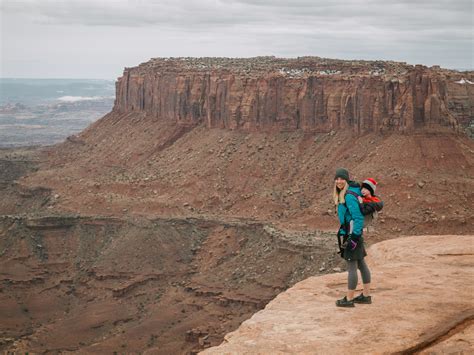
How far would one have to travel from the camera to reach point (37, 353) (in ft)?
161

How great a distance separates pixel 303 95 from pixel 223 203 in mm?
13546

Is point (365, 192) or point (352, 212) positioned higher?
point (365, 192)

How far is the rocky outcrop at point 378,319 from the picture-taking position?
46.4ft

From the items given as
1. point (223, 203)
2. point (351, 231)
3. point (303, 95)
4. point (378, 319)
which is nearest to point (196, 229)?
point (223, 203)

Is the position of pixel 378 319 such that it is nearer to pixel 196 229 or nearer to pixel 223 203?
pixel 196 229

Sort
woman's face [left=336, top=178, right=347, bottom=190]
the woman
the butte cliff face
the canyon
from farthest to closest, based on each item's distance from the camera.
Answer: the butte cliff face
the canyon
woman's face [left=336, top=178, right=347, bottom=190]
the woman

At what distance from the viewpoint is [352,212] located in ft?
55.9

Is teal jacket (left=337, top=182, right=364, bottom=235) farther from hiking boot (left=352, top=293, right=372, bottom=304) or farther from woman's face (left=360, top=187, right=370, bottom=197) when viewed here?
hiking boot (left=352, top=293, right=372, bottom=304)

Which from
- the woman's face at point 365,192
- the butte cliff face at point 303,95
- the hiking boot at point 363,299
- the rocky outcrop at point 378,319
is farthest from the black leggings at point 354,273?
the butte cliff face at point 303,95

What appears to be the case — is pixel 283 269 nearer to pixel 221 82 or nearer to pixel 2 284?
pixel 2 284

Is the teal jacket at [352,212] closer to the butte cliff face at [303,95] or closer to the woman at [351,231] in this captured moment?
the woman at [351,231]

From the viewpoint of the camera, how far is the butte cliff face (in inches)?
2496

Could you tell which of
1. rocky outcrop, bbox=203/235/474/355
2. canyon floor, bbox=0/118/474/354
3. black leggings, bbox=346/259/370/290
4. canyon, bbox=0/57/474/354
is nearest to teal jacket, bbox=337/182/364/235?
black leggings, bbox=346/259/370/290

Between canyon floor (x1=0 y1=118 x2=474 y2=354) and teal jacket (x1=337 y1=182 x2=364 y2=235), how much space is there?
29534 mm
